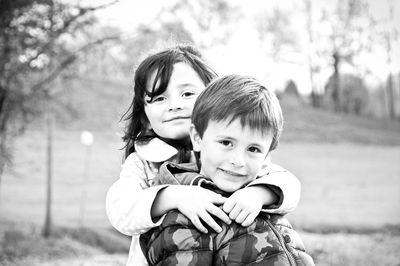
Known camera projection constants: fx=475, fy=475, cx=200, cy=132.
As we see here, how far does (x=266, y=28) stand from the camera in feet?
45.0

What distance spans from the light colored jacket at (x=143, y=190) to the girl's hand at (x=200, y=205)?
0.09 meters

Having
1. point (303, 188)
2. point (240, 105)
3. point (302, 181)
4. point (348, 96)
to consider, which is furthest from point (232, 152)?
point (348, 96)

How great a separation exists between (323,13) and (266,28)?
73.2 inches

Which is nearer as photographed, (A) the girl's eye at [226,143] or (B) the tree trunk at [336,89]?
(A) the girl's eye at [226,143]

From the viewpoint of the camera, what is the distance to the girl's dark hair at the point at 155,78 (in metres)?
1.82

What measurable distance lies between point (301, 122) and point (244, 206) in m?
13.9

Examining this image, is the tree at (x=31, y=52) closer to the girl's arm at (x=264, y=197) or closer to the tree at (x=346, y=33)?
the girl's arm at (x=264, y=197)

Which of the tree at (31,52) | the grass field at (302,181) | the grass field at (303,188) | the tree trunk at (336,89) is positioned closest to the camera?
the tree at (31,52)

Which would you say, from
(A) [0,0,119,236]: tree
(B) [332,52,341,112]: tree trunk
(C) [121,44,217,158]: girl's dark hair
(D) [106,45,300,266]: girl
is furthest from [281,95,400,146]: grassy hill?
(D) [106,45,300,266]: girl

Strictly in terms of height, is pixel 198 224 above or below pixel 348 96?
above

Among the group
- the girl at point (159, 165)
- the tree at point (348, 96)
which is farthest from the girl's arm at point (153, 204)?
the tree at point (348, 96)

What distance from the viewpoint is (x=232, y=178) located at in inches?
57.7

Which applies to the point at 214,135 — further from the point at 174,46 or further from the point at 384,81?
the point at 384,81

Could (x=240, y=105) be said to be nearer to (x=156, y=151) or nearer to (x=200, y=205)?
(x=200, y=205)
